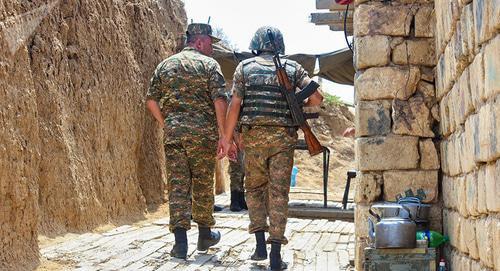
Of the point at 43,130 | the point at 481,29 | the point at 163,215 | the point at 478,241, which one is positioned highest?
the point at 481,29

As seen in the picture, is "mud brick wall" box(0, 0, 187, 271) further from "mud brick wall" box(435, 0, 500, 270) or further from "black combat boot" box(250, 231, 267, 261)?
"mud brick wall" box(435, 0, 500, 270)

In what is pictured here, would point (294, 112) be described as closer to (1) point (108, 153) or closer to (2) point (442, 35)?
(2) point (442, 35)

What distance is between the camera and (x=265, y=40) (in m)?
5.88

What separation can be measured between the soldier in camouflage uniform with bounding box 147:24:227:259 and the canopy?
535 centimetres

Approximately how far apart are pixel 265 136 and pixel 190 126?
2.43 ft

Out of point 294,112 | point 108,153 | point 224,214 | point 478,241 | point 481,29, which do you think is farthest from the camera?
point 224,214

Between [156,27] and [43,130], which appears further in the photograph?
[156,27]

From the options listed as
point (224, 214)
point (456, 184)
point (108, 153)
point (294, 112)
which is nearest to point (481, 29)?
point (456, 184)

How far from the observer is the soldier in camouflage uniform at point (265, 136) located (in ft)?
18.4

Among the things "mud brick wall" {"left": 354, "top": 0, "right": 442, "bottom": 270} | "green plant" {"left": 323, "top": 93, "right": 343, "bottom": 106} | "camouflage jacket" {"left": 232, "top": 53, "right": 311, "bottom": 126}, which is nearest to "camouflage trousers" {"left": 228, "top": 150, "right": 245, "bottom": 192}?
"camouflage jacket" {"left": 232, "top": 53, "right": 311, "bottom": 126}

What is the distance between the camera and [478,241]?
11.4ft

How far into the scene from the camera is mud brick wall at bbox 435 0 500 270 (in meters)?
2.98

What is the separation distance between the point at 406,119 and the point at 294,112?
0.94m

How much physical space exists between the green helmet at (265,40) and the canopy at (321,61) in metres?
5.52
